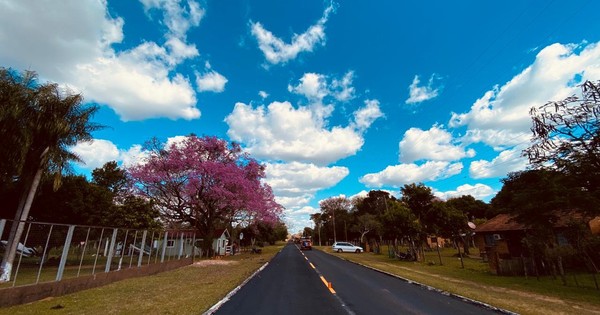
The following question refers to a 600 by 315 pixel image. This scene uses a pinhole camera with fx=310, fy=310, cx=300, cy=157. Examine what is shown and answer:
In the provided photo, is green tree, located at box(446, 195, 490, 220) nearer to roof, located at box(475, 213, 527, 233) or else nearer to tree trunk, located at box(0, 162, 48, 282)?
roof, located at box(475, 213, 527, 233)

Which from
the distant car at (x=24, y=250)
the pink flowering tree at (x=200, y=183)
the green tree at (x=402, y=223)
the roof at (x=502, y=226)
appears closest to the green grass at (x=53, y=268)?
the distant car at (x=24, y=250)

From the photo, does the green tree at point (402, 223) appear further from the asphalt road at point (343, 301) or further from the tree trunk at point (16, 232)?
the tree trunk at point (16, 232)

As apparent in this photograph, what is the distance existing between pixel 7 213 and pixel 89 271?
17780 mm

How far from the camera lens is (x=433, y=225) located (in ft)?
89.4

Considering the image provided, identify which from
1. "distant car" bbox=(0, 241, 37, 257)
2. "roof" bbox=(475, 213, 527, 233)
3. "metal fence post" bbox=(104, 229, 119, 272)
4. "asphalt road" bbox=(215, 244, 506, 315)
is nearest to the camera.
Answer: "asphalt road" bbox=(215, 244, 506, 315)

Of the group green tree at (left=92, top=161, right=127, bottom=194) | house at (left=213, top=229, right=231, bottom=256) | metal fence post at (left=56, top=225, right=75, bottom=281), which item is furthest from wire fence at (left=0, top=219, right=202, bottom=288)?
green tree at (left=92, top=161, right=127, bottom=194)

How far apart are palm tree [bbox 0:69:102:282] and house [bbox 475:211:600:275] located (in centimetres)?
2388

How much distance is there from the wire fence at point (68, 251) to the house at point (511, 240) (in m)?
20.3

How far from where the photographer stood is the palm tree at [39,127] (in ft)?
45.4

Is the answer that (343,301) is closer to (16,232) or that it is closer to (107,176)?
(16,232)

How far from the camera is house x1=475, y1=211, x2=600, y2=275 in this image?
58.7 ft

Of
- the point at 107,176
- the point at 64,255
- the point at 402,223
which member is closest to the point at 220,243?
the point at 107,176

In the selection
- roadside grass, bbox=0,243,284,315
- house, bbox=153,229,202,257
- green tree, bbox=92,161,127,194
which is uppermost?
green tree, bbox=92,161,127,194

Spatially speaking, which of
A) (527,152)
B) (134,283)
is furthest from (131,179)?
(527,152)
